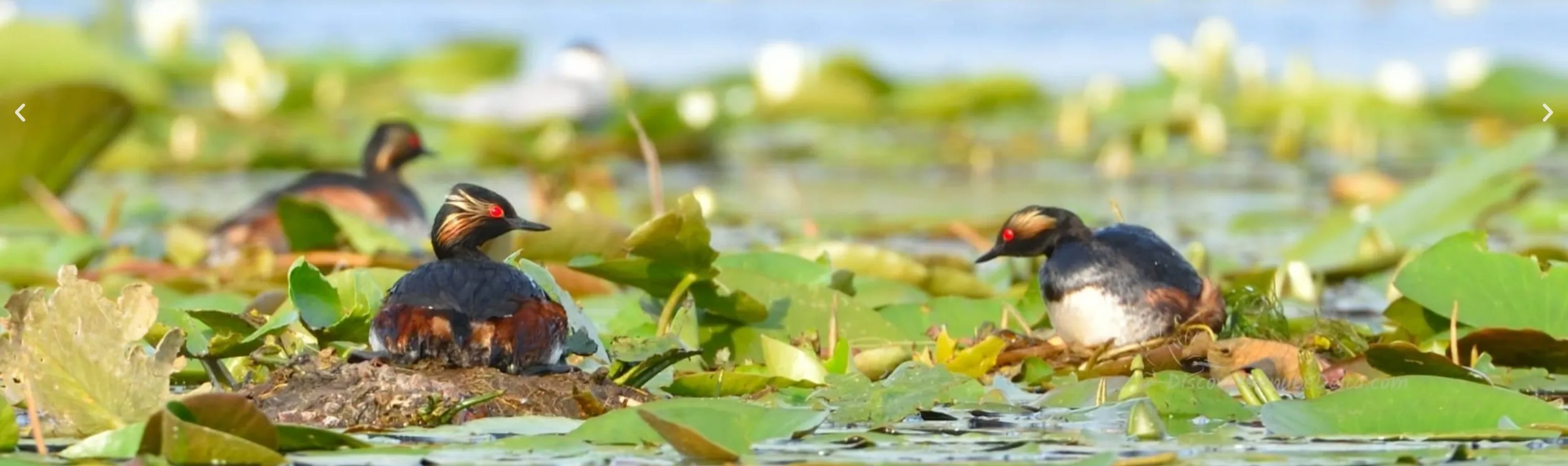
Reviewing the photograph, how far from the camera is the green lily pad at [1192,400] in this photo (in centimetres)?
498

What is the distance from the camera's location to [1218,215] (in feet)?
37.7

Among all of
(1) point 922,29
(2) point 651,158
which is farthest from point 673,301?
(1) point 922,29

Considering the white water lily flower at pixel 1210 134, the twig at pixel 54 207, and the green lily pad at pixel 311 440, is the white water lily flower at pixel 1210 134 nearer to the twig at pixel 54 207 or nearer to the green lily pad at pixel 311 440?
the twig at pixel 54 207

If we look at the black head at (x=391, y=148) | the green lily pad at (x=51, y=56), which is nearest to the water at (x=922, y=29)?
the green lily pad at (x=51, y=56)

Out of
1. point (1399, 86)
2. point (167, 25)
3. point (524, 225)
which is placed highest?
point (167, 25)

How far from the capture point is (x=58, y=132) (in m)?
8.94

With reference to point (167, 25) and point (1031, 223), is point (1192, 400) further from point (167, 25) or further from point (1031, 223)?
point (167, 25)

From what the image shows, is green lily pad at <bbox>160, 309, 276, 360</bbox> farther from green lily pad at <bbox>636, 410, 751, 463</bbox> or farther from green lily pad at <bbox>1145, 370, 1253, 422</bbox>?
green lily pad at <bbox>1145, 370, 1253, 422</bbox>

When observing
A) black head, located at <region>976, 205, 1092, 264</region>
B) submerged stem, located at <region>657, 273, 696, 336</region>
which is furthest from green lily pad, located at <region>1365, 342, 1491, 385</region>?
submerged stem, located at <region>657, 273, 696, 336</region>

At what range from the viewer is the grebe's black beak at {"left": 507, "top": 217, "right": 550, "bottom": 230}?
5.30 meters

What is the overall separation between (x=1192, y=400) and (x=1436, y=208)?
11.4ft

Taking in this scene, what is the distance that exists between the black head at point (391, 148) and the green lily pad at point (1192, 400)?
4.86 m

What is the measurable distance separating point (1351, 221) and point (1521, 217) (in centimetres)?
222

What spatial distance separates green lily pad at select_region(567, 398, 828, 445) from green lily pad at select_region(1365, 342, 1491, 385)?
1.49m
